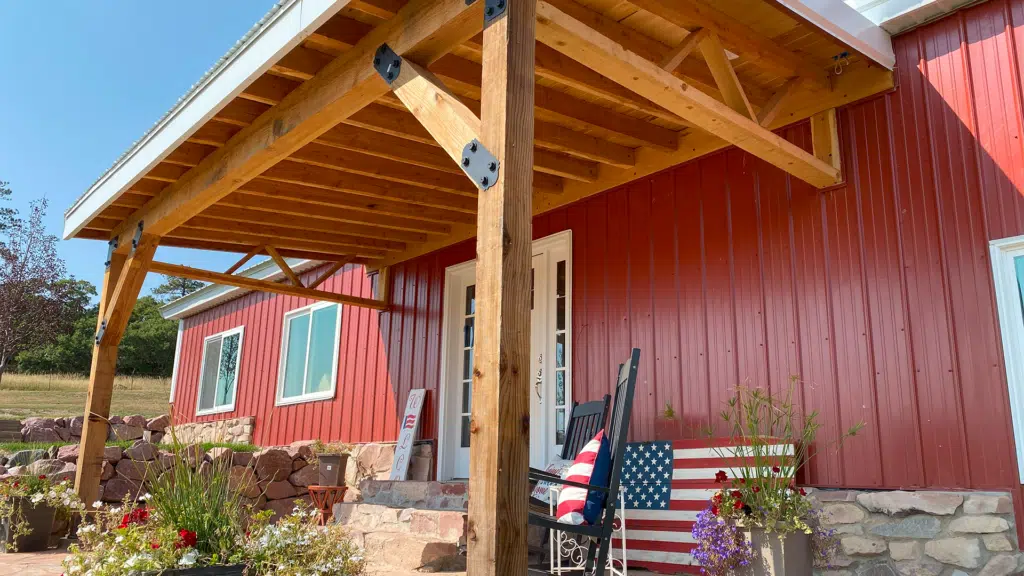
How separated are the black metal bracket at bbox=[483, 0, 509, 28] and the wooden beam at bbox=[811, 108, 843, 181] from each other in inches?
90.6

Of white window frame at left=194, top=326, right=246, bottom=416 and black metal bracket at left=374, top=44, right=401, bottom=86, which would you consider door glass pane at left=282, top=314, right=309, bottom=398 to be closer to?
white window frame at left=194, top=326, right=246, bottom=416

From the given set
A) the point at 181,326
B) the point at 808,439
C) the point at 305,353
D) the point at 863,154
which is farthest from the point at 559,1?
the point at 181,326

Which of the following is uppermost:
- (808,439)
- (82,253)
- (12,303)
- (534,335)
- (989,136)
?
(82,253)

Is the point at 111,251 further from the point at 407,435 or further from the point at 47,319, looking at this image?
the point at 47,319

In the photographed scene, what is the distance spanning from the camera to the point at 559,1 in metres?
3.40

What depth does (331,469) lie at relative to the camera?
23.2 feet

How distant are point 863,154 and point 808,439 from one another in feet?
4.86

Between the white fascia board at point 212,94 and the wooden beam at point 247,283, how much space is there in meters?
0.77

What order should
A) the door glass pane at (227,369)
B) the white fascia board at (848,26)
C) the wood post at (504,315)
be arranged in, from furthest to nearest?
the door glass pane at (227,369) → the white fascia board at (848,26) → the wood post at (504,315)

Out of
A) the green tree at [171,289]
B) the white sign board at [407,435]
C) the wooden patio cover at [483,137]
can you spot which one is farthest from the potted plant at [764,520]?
the green tree at [171,289]

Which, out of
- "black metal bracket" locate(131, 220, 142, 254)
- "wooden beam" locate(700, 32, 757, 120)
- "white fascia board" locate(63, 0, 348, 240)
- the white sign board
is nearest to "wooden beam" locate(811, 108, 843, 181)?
"wooden beam" locate(700, 32, 757, 120)

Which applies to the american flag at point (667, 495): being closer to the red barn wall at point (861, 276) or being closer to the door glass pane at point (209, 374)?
the red barn wall at point (861, 276)

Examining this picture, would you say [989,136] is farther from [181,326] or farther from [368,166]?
[181,326]

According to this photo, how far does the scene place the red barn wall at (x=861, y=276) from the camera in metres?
3.41
